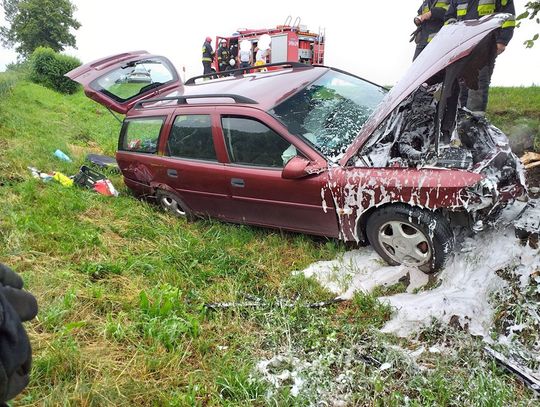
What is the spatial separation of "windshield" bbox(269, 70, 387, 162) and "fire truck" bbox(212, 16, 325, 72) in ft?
27.9

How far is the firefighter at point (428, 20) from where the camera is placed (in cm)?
511

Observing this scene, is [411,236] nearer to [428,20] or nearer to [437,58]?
[437,58]

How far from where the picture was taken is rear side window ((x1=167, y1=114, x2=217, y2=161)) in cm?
A: 393

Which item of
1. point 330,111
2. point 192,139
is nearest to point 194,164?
point 192,139

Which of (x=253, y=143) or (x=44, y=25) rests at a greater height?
(x=44, y=25)

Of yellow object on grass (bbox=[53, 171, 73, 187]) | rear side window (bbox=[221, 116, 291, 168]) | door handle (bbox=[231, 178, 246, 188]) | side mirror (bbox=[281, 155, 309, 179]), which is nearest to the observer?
side mirror (bbox=[281, 155, 309, 179])

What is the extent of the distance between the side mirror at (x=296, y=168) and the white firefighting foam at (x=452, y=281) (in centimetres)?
81

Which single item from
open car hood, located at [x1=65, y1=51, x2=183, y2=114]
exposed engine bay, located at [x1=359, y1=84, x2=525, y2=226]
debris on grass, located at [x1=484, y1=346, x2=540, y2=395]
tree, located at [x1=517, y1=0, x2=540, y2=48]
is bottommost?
debris on grass, located at [x1=484, y1=346, x2=540, y2=395]

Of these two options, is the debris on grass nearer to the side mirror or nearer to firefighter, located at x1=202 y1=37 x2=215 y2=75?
the side mirror

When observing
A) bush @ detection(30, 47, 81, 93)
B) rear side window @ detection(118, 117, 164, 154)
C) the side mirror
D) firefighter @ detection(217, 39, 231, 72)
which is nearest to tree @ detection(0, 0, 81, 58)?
bush @ detection(30, 47, 81, 93)

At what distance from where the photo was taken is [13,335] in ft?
3.66

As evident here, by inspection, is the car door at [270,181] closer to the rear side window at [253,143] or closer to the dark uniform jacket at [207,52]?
the rear side window at [253,143]

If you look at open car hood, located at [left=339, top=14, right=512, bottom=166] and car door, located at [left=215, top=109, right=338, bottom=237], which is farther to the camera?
car door, located at [left=215, top=109, right=338, bottom=237]

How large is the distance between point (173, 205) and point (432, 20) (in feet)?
13.1
